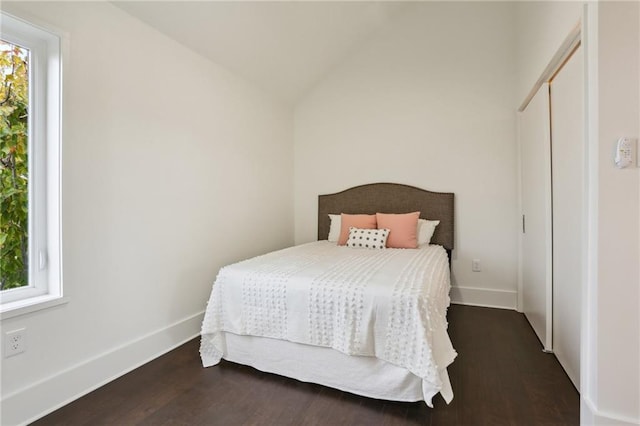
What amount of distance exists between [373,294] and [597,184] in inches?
42.3

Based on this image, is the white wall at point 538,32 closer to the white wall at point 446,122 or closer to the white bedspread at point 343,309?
the white wall at point 446,122

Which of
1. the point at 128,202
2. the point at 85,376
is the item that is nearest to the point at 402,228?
the point at 128,202

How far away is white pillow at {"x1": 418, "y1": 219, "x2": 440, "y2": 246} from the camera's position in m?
3.32

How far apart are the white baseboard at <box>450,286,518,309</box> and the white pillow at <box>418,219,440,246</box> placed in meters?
0.61

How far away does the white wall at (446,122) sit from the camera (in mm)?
3266

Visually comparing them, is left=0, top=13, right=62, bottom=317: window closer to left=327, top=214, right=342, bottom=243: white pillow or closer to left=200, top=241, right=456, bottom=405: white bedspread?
left=200, top=241, right=456, bottom=405: white bedspread

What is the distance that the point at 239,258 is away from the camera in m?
3.10

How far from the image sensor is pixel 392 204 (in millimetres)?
3627

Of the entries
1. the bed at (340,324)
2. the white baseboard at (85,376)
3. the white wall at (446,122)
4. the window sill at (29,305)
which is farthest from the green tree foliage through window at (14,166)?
the white wall at (446,122)

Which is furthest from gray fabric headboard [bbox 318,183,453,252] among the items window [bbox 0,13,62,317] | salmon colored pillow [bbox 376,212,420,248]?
window [bbox 0,13,62,317]

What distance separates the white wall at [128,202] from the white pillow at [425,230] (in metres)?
1.82

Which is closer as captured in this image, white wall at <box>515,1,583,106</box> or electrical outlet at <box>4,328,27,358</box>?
electrical outlet at <box>4,328,27,358</box>

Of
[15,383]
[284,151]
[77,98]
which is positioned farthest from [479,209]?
[15,383]

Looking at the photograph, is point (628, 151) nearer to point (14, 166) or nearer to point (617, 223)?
point (617, 223)
